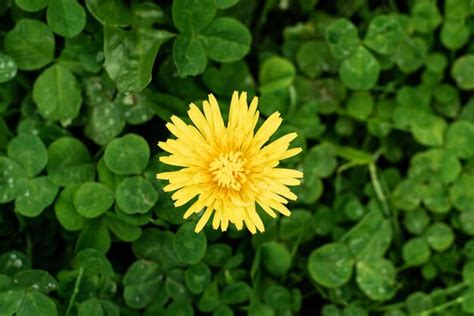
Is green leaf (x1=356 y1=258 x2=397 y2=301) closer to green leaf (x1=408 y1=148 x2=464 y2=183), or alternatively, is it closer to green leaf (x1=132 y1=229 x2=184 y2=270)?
green leaf (x1=408 y1=148 x2=464 y2=183)

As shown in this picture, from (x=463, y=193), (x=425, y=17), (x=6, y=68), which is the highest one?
(x=425, y=17)

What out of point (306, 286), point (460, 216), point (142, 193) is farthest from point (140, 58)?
point (460, 216)

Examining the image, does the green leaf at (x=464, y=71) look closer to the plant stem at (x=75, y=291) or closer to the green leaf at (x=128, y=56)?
the green leaf at (x=128, y=56)

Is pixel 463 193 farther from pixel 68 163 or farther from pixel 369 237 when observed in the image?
pixel 68 163

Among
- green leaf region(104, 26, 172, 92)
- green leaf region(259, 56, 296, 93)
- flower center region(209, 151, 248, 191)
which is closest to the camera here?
flower center region(209, 151, 248, 191)

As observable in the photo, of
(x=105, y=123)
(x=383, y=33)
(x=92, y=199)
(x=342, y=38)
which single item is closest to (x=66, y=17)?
(x=105, y=123)

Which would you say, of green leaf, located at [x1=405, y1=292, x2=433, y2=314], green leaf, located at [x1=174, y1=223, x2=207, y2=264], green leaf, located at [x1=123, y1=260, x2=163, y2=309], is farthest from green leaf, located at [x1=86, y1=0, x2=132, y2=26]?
green leaf, located at [x1=405, y1=292, x2=433, y2=314]
